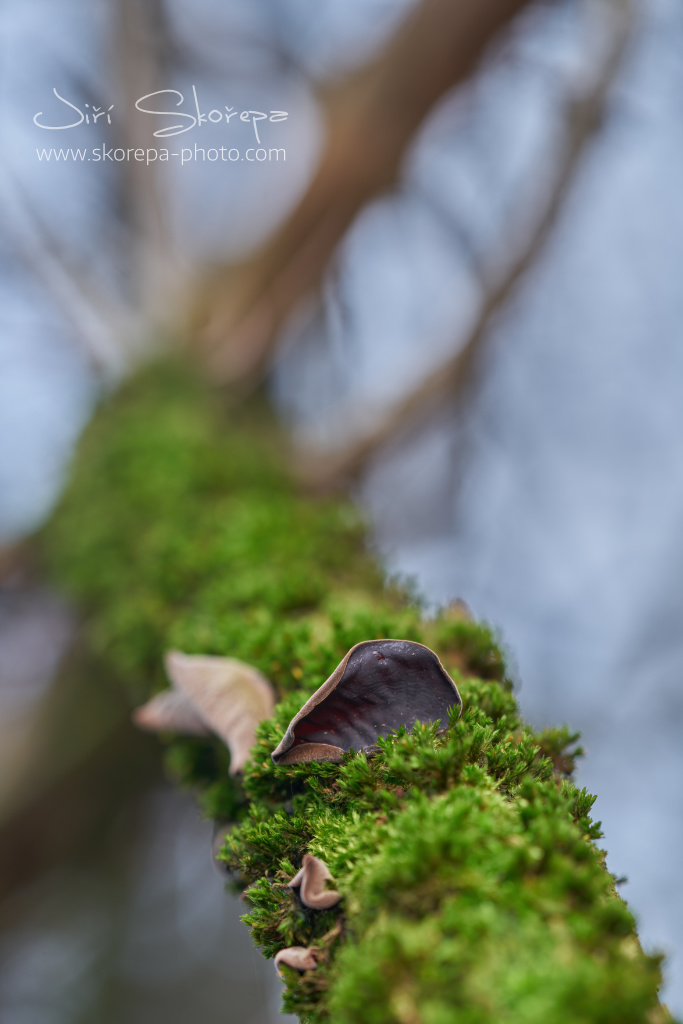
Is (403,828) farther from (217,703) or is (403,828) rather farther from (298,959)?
(217,703)

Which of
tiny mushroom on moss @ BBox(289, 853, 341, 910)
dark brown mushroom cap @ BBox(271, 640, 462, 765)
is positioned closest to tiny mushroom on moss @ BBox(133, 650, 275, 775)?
dark brown mushroom cap @ BBox(271, 640, 462, 765)

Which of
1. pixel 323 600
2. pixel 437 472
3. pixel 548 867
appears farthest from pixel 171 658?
pixel 437 472

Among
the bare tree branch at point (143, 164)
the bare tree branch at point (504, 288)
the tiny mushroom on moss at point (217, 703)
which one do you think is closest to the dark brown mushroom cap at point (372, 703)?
the tiny mushroom on moss at point (217, 703)

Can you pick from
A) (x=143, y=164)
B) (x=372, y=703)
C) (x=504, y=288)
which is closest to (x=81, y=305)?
(x=143, y=164)

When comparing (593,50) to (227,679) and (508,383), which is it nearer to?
(508,383)

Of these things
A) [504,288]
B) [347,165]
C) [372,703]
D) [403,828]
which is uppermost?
[347,165]

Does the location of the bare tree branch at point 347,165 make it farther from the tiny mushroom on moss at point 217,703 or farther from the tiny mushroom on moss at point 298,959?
the tiny mushroom on moss at point 298,959

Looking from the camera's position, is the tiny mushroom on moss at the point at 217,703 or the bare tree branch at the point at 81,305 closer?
the tiny mushroom on moss at the point at 217,703
